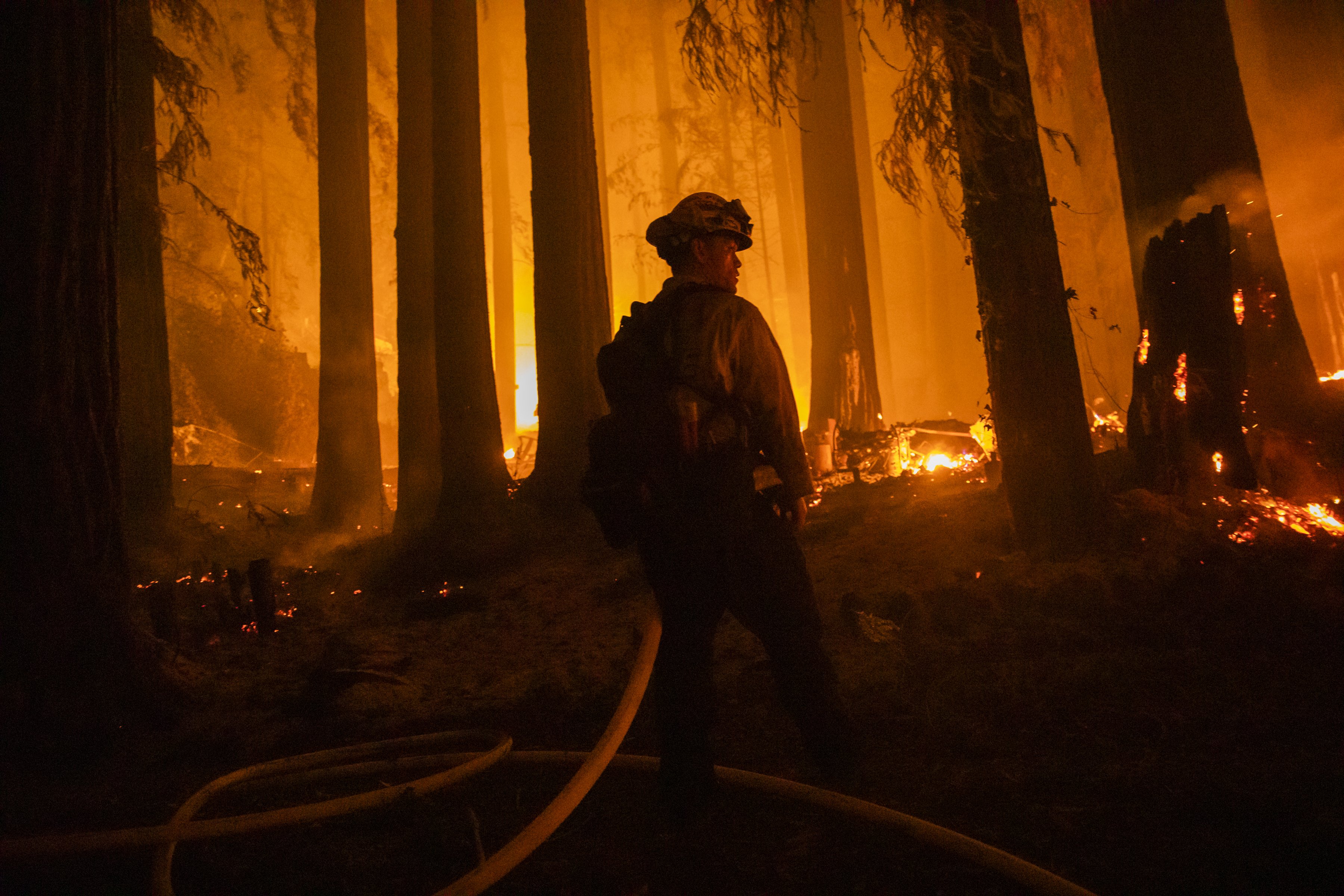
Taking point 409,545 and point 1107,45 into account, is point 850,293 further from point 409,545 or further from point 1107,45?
point 409,545

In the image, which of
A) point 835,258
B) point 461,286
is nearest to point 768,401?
point 461,286

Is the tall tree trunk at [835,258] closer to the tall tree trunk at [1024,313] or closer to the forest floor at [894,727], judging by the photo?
A: the forest floor at [894,727]

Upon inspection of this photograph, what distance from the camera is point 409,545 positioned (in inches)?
274

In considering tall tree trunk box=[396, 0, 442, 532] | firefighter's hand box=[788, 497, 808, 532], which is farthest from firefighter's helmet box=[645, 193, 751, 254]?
tall tree trunk box=[396, 0, 442, 532]

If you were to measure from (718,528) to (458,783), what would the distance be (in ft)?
4.47

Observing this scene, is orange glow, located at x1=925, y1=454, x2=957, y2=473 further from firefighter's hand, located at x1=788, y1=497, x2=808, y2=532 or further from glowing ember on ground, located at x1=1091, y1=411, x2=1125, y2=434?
firefighter's hand, located at x1=788, y1=497, x2=808, y2=532

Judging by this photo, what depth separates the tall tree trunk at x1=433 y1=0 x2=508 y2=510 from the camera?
727cm

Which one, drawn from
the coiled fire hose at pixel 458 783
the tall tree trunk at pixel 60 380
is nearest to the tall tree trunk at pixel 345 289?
the tall tree trunk at pixel 60 380

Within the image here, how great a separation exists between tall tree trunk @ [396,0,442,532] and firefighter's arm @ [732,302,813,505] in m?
7.04

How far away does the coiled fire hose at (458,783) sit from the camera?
1824mm

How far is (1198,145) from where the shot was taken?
15.5ft

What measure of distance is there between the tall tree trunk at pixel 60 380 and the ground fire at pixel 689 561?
2 cm

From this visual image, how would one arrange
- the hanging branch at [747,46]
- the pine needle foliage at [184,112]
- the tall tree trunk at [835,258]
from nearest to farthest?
the hanging branch at [747,46] < the pine needle foliage at [184,112] < the tall tree trunk at [835,258]

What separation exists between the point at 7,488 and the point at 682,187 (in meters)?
30.8
